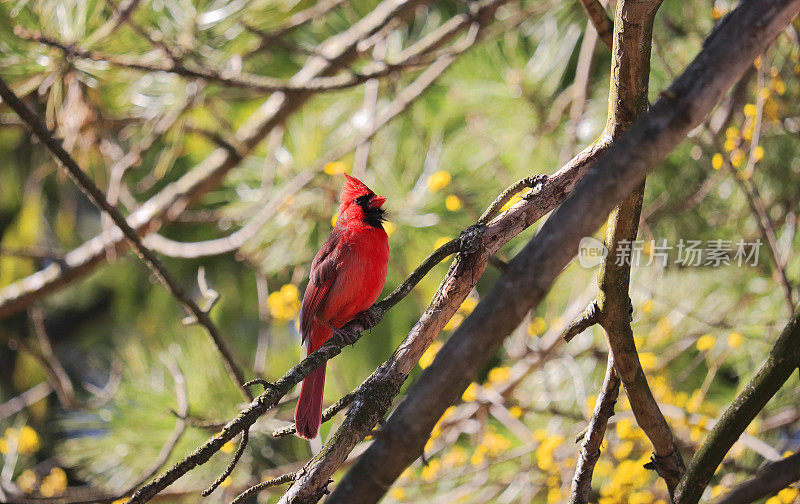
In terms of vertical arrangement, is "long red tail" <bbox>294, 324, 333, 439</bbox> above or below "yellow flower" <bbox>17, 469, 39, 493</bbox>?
below

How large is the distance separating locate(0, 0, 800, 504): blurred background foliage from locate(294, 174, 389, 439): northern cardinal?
8.5 inches

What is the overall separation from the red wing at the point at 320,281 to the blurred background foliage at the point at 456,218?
0.19 meters

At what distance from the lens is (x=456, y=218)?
10.1 ft

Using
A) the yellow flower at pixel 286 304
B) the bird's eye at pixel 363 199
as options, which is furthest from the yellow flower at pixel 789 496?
the yellow flower at pixel 286 304

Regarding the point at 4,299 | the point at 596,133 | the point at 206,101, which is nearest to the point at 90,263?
the point at 4,299

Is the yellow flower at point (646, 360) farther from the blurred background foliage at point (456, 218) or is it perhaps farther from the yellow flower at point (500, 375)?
the yellow flower at point (500, 375)

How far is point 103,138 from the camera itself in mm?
3508

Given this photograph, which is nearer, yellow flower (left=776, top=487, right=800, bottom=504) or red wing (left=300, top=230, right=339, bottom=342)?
yellow flower (left=776, top=487, right=800, bottom=504)

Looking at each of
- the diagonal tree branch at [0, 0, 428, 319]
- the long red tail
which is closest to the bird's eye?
the long red tail

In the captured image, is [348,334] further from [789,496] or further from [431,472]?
[789,496]

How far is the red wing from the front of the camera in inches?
94.5

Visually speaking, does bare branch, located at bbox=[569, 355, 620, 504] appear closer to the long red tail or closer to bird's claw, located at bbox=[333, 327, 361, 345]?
bird's claw, located at bbox=[333, 327, 361, 345]

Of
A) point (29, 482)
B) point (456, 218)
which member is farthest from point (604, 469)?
point (29, 482)

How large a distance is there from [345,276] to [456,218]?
2.89ft
